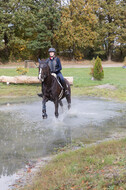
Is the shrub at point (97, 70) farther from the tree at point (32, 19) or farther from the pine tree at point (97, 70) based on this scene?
the tree at point (32, 19)

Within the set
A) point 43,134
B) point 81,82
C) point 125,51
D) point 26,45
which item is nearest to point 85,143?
point 43,134

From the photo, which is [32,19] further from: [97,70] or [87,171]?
[87,171]

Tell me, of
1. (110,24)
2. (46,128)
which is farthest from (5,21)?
(46,128)

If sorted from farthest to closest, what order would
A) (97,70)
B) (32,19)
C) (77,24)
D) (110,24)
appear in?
(110,24) < (77,24) < (32,19) < (97,70)

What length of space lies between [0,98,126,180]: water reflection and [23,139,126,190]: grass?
95 centimetres

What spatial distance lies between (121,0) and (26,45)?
21131 mm

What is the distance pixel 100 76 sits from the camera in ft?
79.4

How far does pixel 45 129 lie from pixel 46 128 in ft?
0.45

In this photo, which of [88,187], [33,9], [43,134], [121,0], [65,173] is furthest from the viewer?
[121,0]

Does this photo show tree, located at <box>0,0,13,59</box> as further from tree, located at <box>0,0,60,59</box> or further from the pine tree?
the pine tree

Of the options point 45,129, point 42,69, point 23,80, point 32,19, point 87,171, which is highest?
point 32,19

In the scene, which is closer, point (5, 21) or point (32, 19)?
point (5, 21)

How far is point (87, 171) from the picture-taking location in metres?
5.66

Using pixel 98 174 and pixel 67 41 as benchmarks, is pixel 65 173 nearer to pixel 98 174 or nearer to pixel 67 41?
pixel 98 174
